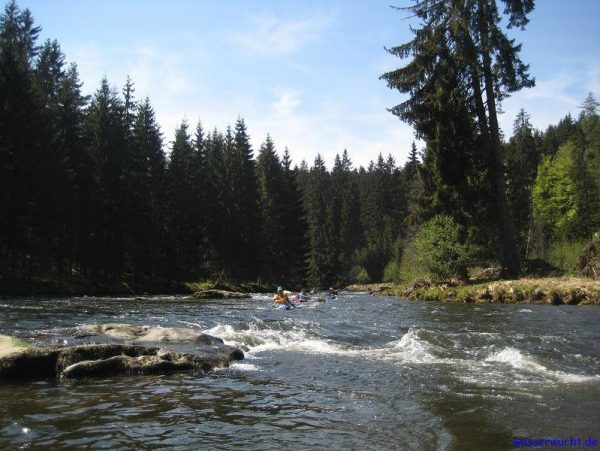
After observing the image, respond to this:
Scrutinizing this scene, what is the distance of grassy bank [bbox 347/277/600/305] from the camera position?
21.5m

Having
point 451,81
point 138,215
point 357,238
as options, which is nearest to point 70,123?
point 138,215

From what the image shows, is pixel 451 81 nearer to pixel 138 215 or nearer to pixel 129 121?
pixel 138 215

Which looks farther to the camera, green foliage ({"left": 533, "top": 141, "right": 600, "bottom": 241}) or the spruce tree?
the spruce tree

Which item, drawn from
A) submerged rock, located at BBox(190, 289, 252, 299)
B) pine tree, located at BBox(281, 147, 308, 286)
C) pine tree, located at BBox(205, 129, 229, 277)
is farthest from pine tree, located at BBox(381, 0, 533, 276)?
pine tree, located at BBox(281, 147, 308, 286)

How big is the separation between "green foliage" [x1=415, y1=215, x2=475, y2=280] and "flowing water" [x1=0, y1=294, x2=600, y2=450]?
16045 mm

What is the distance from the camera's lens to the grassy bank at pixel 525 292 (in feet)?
70.5

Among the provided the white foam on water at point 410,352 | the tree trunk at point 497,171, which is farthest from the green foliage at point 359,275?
the white foam on water at point 410,352

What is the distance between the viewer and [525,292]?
2339 centimetres

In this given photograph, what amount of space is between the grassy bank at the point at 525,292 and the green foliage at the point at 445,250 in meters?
1.19

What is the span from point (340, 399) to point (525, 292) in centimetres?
1933

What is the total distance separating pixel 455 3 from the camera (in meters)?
28.9

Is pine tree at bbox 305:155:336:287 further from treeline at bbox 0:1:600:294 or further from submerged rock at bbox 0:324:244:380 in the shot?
submerged rock at bbox 0:324:244:380

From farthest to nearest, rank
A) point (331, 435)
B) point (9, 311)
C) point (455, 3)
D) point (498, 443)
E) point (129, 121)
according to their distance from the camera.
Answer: point (129, 121), point (455, 3), point (9, 311), point (331, 435), point (498, 443)

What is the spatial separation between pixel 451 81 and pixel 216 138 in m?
46.1
